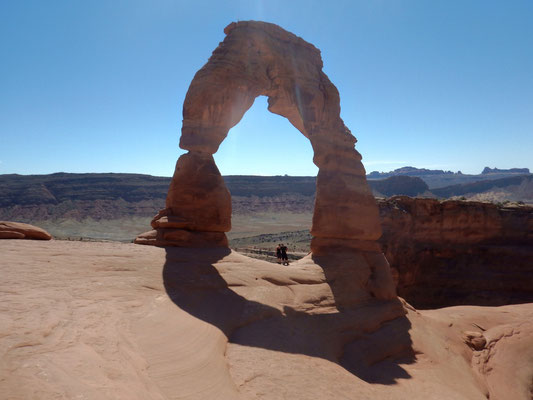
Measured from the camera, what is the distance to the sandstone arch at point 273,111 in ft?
26.4

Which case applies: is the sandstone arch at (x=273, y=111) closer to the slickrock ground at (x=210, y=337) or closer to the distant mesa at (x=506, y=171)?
the slickrock ground at (x=210, y=337)

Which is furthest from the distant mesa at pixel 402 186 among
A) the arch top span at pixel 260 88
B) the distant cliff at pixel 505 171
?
the distant cliff at pixel 505 171

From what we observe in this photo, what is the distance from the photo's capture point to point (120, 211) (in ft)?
187

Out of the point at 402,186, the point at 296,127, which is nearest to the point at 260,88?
the point at 296,127

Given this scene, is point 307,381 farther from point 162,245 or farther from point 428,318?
point 428,318

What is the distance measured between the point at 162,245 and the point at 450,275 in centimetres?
1490

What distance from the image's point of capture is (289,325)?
5.98 m

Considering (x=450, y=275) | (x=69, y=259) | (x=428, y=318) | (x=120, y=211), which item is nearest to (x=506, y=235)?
(x=450, y=275)

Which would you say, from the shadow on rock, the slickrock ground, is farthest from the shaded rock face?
the shadow on rock

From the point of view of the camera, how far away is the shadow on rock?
5352 millimetres

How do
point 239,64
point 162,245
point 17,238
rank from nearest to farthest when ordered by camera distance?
point 17,238, point 162,245, point 239,64

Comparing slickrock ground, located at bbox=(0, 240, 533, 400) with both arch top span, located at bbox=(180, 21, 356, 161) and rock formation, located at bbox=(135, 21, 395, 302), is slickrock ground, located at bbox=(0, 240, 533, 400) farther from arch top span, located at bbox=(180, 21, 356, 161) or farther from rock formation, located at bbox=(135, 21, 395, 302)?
arch top span, located at bbox=(180, 21, 356, 161)

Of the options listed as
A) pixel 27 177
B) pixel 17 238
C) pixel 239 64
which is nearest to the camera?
pixel 17 238

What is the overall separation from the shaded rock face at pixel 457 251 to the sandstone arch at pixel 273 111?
850 centimetres
